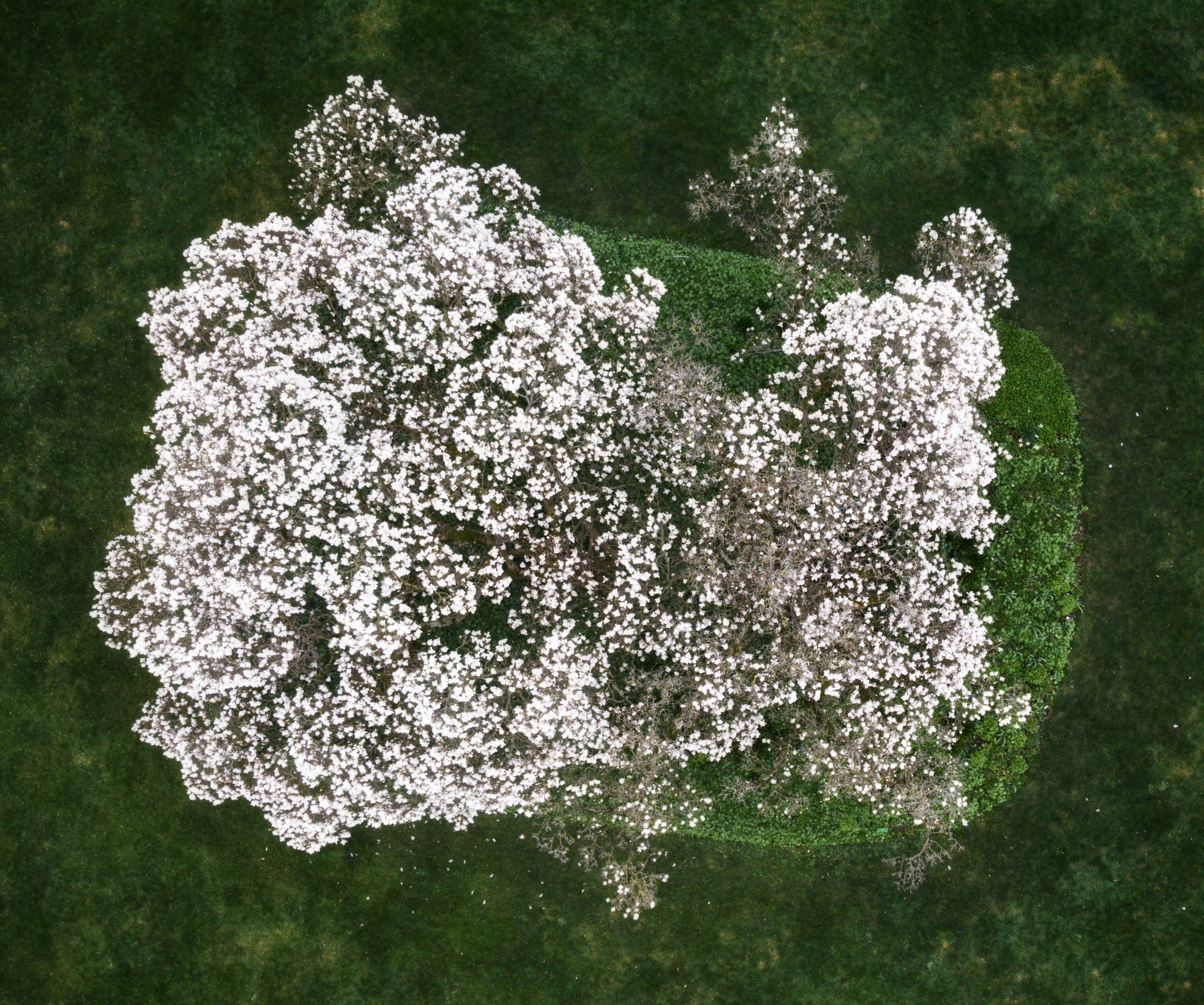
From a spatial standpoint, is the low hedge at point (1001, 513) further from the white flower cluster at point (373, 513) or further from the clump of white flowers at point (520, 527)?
the white flower cluster at point (373, 513)

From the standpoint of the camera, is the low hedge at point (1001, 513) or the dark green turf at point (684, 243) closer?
the low hedge at point (1001, 513)

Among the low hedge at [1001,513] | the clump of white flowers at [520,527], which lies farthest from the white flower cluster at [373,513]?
the low hedge at [1001,513]

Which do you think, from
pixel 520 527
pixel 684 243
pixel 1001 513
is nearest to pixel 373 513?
pixel 520 527

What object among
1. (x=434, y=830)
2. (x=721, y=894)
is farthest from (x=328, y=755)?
(x=721, y=894)

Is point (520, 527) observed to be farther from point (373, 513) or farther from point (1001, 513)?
point (1001, 513)

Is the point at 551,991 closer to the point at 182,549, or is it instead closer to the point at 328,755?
the point at 328,755

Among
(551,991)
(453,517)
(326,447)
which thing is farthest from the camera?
(551,991)
